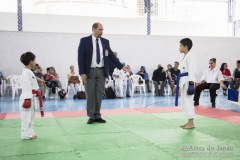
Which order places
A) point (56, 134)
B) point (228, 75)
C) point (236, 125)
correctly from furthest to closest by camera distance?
point (228, 75) < point (236, 125) < point (56, 134)

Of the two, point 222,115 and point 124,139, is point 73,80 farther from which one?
point 124,139

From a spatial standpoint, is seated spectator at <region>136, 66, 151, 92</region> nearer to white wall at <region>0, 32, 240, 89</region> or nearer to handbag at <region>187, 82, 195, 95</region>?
white wall at <region>0, 32, 240, 89</region>

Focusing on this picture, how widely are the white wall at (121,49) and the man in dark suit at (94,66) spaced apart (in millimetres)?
7853

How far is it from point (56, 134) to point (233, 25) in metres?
14.3

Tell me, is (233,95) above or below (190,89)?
below

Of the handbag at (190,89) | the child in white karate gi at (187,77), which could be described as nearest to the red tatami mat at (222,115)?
the child in white karate gi at (187,77)

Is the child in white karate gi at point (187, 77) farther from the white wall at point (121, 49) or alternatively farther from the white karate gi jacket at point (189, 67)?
the white wall at point (121, 49)

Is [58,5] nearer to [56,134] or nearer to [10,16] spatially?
[10,16]

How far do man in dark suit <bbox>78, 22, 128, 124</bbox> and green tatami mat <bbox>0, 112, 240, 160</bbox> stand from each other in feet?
1.32

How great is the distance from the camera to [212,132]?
4.66 m

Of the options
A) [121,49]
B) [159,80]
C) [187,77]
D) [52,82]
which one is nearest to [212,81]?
[187,77]

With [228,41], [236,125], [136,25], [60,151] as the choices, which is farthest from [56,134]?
[228,41]

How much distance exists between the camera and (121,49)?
14.1 meters

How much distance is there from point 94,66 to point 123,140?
1.91 m
